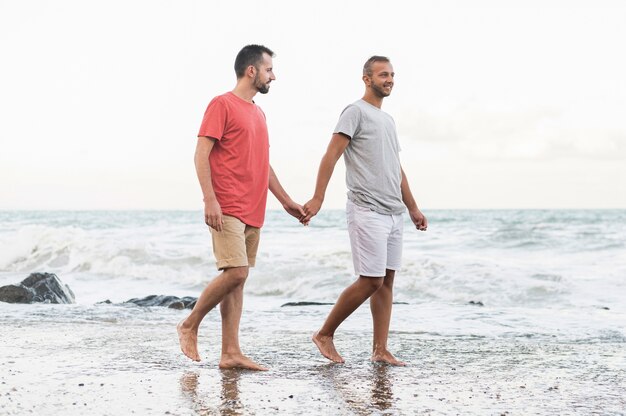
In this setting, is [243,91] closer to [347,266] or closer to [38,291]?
[38,291]

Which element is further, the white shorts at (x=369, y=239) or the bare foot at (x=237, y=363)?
the white shorts at (x=369, y=239)

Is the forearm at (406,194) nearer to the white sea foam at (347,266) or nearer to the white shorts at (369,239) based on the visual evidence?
the white shorts at (369,239)

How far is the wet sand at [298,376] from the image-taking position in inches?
155

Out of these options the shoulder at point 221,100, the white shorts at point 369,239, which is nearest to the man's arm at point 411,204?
the white shorts at point 369,239

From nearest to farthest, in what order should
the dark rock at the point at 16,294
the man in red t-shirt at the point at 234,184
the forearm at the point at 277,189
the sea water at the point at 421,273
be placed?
the man in red t-shirt at the point at 234,184
the forearm at the point at 277,189
the dark rock at the point at 16,294
the sea water at the point at 421,273

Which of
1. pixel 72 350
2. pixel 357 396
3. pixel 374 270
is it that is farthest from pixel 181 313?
pixel 357 396

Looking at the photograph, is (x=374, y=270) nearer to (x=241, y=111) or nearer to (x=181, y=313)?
(x=241, y=111)

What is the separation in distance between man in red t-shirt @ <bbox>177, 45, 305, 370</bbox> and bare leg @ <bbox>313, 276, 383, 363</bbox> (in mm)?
627

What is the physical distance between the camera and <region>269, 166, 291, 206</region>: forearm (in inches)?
207

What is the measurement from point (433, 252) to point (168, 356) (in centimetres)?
1632

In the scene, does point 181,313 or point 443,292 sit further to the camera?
point 443,292

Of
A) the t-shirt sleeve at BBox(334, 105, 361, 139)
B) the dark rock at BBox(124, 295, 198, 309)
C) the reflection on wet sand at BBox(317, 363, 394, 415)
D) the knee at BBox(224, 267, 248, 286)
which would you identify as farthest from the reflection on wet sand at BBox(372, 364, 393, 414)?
the dark rock at BBox(124, 295, 198, 309)

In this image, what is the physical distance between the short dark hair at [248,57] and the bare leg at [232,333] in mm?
1338

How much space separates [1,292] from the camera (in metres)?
9.66
